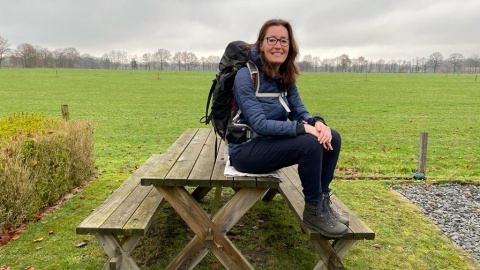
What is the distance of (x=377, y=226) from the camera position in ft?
16.6

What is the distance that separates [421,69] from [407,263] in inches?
6991

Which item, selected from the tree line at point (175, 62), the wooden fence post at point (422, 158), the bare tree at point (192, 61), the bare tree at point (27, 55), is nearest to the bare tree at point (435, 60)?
the tree line at point (175, 62)

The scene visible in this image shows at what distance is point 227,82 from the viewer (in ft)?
10.4

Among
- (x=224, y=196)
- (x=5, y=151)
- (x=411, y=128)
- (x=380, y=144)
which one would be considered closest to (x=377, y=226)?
(x=224, y=196)

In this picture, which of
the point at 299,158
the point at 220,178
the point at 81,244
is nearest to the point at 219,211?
the point at 220,178

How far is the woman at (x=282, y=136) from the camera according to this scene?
2908mm

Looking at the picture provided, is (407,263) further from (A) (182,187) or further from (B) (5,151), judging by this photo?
(B) (5,151)

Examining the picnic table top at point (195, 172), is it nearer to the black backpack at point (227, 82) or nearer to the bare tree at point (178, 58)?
the black backpack at point (227, 82)

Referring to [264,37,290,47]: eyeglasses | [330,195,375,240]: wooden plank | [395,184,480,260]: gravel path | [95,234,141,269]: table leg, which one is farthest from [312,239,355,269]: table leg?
[395,184,480,260]: gravel path

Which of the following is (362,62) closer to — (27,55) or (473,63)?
(473,63)

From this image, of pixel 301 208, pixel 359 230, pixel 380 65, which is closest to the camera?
pixel 359 230

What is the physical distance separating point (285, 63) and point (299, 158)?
0.98m

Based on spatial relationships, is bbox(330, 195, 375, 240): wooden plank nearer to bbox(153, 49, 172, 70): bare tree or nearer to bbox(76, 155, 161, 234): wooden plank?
bbox(76, 155, 161, 234): wooden plank

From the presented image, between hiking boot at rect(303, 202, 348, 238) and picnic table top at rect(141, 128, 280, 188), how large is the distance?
357mm
